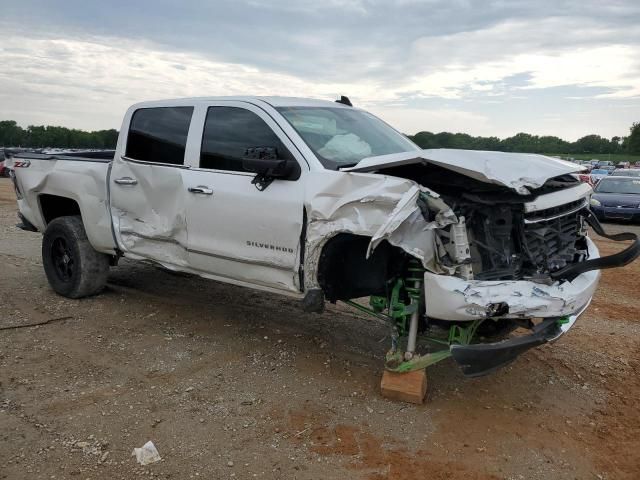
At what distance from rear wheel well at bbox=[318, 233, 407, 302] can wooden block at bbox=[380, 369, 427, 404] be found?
1.90 ft

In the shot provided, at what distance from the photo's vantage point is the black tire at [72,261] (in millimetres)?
6117

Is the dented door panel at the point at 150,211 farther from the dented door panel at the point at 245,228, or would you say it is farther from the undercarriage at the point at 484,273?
the undercarriage at the point at 484,273

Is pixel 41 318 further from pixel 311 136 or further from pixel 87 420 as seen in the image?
pixel 311 136

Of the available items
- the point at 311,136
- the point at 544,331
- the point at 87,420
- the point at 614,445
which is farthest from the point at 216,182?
the point at 614,445

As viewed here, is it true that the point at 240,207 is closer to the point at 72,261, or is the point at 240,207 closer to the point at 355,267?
the point at 355,267

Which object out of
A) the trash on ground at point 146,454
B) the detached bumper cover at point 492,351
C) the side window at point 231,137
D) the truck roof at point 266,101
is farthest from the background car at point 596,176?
the trash on ground at point 146,454

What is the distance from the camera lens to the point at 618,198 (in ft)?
52.7

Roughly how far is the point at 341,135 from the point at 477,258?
1.56 m

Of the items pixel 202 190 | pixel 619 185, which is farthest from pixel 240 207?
pixel 619 185

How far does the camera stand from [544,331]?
11.9ft

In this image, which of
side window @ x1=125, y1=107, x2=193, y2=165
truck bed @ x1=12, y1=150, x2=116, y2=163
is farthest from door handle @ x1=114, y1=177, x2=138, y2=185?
truck bed @ x1=12, y1=150, x2=116, y2=163

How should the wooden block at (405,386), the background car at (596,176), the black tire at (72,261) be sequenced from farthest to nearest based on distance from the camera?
the background car at (596,176) < the black tire at (72,261) < the wooden block at (405,386)

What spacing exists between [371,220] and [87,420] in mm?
2159

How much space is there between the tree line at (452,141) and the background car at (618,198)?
234 centimetres
